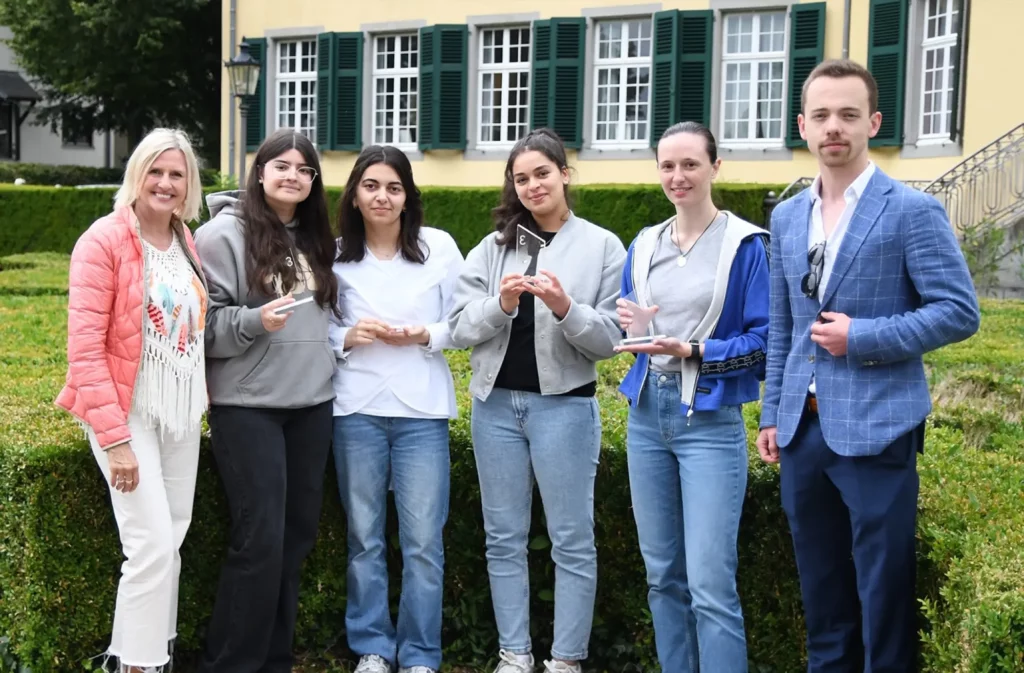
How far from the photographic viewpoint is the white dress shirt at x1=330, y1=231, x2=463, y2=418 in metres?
4.42

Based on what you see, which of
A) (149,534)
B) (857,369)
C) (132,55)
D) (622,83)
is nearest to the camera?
(857,369)

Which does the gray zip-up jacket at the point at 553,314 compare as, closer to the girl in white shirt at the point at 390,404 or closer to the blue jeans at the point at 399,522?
the girl in white shirt at the point at 390,404

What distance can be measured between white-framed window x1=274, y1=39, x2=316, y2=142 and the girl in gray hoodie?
61.3 feet

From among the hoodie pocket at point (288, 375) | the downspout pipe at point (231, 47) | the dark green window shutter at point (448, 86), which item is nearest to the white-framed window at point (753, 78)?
the dark green window shutter at point (448, 86)

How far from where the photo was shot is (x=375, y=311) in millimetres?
4473

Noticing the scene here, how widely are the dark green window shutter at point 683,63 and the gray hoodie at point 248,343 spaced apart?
15.2m

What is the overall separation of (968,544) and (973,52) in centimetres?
1396

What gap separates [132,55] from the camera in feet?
93.9

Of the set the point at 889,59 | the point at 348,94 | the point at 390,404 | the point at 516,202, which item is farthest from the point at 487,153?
the point at 390,404

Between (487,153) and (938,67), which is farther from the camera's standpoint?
(487,153)

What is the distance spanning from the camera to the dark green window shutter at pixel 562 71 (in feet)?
65.4

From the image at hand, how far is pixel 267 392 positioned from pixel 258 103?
64.3ft

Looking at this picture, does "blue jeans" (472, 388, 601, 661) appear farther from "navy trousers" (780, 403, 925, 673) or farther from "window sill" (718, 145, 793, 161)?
"window sill" (718, 145, 793, 161)

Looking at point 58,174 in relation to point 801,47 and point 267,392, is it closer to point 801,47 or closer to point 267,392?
point 801,47
